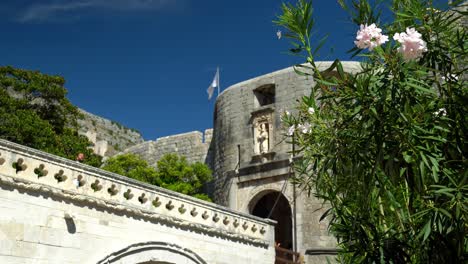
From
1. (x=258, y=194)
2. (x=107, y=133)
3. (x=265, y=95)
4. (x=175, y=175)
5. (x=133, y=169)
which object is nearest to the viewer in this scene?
(x=258, y=194)

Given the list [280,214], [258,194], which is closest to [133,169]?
[258,194]

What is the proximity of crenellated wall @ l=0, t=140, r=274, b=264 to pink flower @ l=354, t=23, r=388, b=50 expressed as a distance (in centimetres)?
535

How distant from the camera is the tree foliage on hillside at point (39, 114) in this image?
17.7m

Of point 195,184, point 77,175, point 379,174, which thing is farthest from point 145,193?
point 195,184

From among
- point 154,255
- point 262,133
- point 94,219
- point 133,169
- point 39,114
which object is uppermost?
point 39,114

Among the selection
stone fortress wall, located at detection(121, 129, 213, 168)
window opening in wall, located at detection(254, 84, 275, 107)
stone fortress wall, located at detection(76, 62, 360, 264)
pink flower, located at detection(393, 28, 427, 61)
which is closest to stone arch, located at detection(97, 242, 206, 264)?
pink flower, located at detection(393, 28, 427, 61)

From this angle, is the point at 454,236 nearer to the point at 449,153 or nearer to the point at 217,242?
the point at 449,153

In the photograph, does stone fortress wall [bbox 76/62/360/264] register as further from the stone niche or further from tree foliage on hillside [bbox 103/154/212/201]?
tree foliage on hillside [bbox 103/154/212/201]

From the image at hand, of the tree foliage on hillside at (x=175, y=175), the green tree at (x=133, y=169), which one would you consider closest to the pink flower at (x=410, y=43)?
the tree foliage on hillside at (x=175, y=175)

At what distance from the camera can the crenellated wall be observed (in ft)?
25.9

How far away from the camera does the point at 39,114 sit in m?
19.2

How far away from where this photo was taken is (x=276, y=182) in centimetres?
1914

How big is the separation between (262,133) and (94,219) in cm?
1137

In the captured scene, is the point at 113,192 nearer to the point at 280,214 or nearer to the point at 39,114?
the point at 39,114
